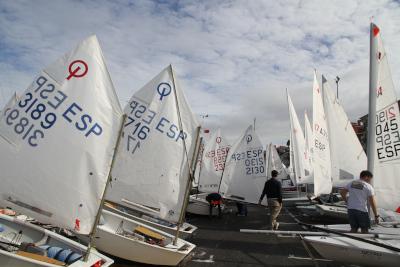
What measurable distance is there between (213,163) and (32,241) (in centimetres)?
948

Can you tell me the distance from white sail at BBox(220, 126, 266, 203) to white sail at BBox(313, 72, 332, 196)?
2.13 meters

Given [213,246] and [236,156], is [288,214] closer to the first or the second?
[236,156]

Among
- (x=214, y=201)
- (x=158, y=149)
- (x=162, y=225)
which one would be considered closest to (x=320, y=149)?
(x=214, y=201)

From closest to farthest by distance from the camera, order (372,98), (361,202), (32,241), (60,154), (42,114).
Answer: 1. (60,154)
2. (42,114)
3. (32,241)
4. (361,202)
5. (372,98)

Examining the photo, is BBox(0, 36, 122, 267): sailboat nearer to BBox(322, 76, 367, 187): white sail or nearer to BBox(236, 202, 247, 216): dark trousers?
BBox(322, 76, 367, 187): white sail

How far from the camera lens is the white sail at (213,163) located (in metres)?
13.6

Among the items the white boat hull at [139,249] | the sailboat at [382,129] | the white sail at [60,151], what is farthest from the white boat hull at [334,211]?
the white sail at [60,151]

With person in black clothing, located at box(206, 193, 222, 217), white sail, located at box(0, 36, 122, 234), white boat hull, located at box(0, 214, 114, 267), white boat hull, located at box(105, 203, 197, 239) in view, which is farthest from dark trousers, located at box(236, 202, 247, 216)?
white sail, located at box(0, 36, 122, 234)

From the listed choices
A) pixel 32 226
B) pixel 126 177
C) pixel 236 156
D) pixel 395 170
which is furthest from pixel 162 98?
pixel 236 156

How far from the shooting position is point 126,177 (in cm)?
646

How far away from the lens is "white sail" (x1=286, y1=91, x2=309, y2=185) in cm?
1415

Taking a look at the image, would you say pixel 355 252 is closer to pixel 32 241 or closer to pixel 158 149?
pixel 158 149

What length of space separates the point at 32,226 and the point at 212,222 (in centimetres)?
627

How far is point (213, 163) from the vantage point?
46.1 ft
